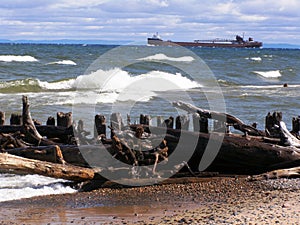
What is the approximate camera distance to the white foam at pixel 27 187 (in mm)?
7258

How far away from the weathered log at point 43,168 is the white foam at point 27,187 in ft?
0.78

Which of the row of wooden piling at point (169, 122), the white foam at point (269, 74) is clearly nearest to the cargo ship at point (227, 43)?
the white foam at point (269, 74)

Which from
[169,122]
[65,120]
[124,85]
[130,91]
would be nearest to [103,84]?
[124,85]

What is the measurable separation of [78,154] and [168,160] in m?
1.26

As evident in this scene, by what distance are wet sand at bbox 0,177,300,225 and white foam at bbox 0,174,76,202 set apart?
0.62ft

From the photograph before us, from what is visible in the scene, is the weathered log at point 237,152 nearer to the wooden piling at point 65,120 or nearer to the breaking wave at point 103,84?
the wooden piling at point 65,120

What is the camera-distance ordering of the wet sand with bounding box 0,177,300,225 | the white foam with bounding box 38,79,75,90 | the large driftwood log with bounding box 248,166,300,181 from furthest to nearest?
the white foam with bounding box 38,79,75,90 < the large driftwood log with bounding box 248,166,300,181 < the wet sand with bounding box 0,177,300,225

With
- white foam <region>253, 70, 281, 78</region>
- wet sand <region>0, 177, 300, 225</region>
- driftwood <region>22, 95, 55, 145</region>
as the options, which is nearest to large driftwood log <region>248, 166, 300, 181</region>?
wet sand <region>0, 177, 300, 225</region>

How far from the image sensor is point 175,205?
6676 millimetres

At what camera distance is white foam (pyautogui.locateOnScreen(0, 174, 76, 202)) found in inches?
286

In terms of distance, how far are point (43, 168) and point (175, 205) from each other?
1.71 metres

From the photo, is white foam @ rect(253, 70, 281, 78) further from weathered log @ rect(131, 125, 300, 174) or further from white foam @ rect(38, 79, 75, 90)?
weathered log @ rect(131, 125, 300, 174)

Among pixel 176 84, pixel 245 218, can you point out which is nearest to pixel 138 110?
pixel 245 218

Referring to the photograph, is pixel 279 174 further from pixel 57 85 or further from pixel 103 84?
pixel 57 85
